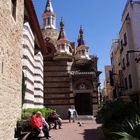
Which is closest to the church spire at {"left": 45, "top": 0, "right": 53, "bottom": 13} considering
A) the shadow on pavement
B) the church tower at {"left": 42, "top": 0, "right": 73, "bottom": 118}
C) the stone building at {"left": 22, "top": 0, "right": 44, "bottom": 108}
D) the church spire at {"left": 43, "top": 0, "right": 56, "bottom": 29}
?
the church spire at {"left": 43, "top": 0, "right": 56, "bottom": 29}

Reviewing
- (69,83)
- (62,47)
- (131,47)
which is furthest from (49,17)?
(131,47)

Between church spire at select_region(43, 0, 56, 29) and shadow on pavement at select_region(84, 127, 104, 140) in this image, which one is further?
church spire at select_region(43, 0, 56, 29)

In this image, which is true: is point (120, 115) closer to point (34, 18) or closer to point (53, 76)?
point (34, 18)

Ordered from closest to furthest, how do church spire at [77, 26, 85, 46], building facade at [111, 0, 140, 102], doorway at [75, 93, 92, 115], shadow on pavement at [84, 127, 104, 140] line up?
shadow on pavement at [84, 127, 104, 140], building facade at [111, 0, 140, 102], doorway at [75, 93, 92, 115], church spire at [77, 26, 85, 46]

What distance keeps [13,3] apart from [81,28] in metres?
33.3

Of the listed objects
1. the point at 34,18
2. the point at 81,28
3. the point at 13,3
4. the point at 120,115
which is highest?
the point at 81,28

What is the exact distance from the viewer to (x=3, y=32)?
9492mm

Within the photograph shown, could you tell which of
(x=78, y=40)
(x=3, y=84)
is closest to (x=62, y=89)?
(x=78, y=40)

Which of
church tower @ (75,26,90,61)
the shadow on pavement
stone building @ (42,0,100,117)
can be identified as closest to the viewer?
the shadow on pavement

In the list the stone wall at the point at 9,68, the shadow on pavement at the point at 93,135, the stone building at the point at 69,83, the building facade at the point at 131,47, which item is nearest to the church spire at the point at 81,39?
the stone building at the point at 69,83

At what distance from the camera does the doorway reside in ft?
112

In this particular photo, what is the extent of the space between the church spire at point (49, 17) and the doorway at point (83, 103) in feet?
47.0

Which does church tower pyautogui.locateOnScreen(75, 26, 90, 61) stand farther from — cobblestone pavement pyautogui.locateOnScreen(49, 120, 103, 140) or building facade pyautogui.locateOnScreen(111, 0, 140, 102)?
cobblestone pavement pyautogui.locateOnScreen(49, 120, 103, 140)

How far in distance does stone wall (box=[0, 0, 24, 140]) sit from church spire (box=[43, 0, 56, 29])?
31.6m
